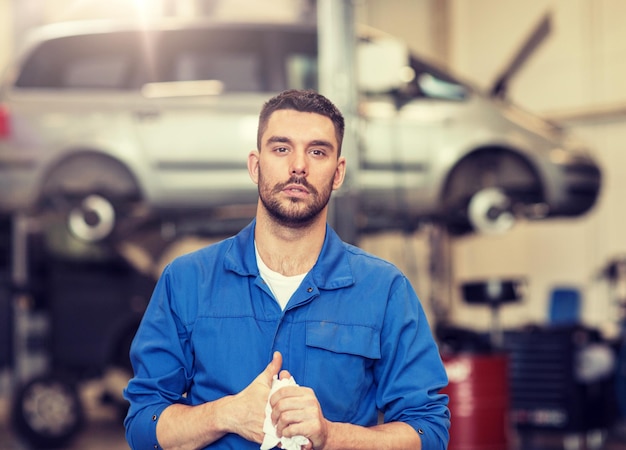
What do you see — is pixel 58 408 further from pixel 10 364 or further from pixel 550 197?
pixel 550 197

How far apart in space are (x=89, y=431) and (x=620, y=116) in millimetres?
5328

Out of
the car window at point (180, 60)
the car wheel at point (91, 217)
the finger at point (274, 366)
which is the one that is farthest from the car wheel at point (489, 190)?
the finger at point (274, 366)

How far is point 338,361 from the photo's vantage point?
1.64 meters

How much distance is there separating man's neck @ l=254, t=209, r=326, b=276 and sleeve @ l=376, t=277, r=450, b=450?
0.57 feet

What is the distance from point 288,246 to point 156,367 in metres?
0.32

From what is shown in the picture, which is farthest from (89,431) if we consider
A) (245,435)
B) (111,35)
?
(245,435)

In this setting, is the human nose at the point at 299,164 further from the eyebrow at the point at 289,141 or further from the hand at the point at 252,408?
the hand at the point at 252,408

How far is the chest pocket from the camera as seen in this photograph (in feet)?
5.34

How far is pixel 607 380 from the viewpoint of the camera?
5.57 meters

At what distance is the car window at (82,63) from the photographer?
5.50 metres

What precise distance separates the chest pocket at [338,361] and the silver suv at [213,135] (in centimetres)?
365

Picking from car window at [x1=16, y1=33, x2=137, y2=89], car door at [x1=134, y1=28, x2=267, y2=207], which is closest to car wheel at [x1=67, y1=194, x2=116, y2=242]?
car door at [x1=134, y1=28, x2=267, y2=207]

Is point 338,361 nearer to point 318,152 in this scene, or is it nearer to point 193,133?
point 318,152

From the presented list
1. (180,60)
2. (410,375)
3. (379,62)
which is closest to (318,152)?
(410,375)
